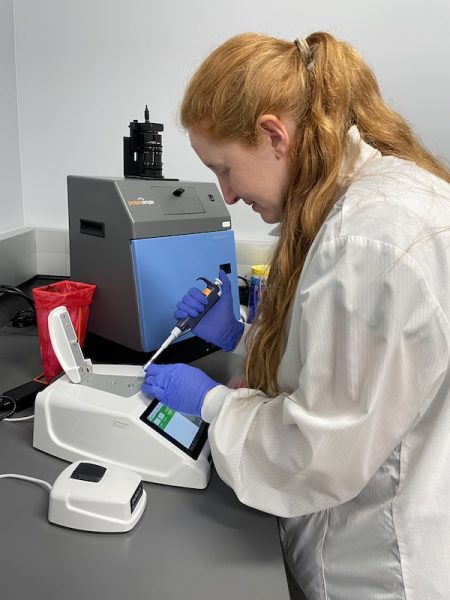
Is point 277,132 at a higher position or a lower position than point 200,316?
higher

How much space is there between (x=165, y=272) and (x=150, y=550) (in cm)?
58

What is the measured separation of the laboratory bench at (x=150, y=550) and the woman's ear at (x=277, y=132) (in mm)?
542

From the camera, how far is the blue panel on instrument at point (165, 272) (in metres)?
1.01

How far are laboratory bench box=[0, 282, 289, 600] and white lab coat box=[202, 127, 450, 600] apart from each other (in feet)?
0.21

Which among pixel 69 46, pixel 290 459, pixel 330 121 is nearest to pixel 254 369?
pixel 290 459

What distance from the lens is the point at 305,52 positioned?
0.68m

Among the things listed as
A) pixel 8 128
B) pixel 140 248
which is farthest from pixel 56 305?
pixel 8 128

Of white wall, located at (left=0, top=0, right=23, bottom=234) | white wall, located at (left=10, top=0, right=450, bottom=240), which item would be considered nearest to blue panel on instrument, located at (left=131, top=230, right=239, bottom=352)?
white wall, located at (left=10, top=0, right=450, bottom=240)

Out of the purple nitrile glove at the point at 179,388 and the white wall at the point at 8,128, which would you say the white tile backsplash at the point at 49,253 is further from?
the purple nitrile glove at the point at 179,388

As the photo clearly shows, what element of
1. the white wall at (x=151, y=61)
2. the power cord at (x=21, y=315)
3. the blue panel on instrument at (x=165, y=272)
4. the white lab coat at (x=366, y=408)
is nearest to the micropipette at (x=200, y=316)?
the blue panel on instrument at (x=165, y=272)

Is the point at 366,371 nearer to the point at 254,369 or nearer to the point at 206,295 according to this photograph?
the point at 254,369

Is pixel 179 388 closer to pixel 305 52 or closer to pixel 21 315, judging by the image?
pixel 305 52

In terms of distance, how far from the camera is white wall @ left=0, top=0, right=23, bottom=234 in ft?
5.25

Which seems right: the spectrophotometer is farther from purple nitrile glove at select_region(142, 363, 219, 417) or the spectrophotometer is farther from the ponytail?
the ponytail
